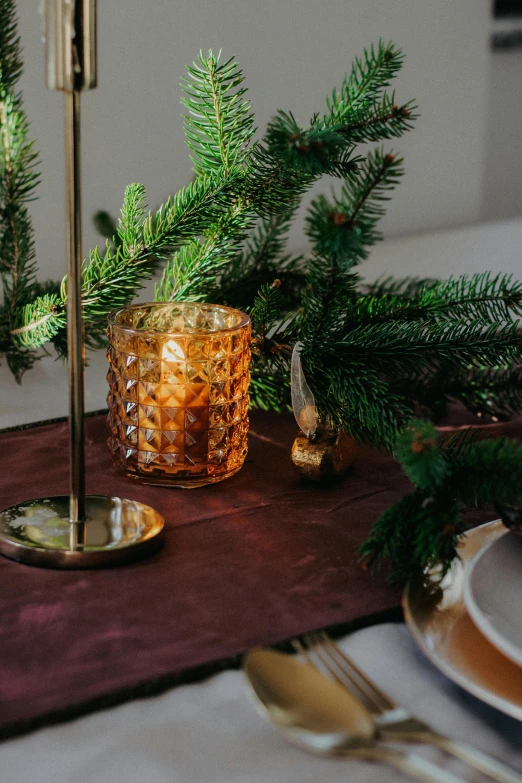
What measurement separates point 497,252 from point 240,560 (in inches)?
31.0

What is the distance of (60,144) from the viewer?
3.12 ft

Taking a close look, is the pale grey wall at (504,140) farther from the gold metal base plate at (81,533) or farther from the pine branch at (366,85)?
the gold metal base plate at (81,533)

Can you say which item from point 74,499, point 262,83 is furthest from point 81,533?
point 262,83

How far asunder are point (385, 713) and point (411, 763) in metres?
0.03

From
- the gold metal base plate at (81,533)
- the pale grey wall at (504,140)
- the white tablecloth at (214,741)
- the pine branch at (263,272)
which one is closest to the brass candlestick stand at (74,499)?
the gold metal base plate at (81,533)

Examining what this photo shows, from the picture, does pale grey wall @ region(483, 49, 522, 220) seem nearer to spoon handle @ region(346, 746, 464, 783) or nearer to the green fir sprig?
the green fir sprig

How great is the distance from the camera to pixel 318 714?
0.92 feet

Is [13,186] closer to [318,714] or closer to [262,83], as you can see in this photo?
[318,714]

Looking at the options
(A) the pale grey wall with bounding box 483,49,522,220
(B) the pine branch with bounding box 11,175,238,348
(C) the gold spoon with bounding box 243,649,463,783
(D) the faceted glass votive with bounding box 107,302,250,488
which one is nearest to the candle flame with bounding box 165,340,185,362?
(D) the faceted glass votive with bounding box 107,302,250,488

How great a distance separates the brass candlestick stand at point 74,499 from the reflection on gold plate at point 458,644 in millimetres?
138

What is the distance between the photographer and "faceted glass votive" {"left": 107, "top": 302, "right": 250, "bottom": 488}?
0.48 metres

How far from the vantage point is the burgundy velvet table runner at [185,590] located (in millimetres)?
333

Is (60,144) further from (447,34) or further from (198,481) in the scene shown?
(447,34)

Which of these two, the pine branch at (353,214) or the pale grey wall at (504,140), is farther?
the pale grey wall at (504,140)
